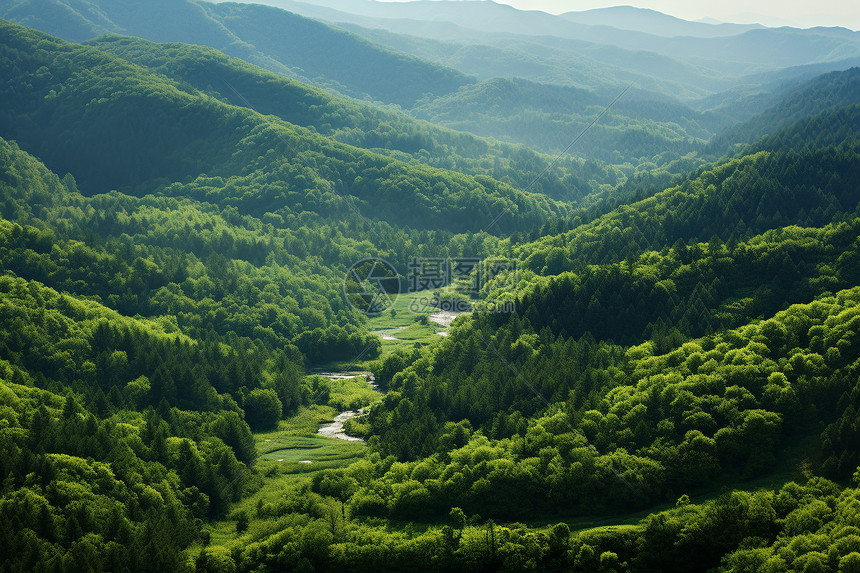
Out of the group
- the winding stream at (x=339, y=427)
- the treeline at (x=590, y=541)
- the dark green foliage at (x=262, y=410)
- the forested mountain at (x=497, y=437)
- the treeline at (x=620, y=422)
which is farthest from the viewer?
the dark green foliage at (x=262, y=410)

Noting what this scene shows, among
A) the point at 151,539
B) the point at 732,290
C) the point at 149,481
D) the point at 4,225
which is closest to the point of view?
the point at 151,539

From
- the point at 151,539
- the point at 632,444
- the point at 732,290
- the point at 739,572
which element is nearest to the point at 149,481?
the point at 151,539

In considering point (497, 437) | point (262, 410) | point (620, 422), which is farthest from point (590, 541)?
point (262, 410)

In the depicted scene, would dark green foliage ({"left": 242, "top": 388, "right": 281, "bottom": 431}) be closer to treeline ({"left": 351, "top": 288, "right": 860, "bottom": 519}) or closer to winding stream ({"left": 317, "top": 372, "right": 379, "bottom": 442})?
winding stream ({"left": 317, "top": 372, "right": 379, "bottom": 442})

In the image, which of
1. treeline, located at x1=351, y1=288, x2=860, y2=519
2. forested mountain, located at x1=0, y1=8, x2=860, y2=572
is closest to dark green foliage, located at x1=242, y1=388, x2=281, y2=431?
forested mountain, located at x1=0, y1=8, x2=860, y2=572

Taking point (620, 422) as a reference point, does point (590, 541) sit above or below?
below

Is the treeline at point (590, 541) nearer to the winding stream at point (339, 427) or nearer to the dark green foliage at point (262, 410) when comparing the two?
the winding stream at point (339, 427)

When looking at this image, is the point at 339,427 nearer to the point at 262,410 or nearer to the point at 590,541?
the point at 262,410

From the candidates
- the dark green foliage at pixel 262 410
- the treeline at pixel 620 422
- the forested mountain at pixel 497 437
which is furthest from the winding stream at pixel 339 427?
the dark green foliage at pixel 262 410

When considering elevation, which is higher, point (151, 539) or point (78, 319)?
point (78, 319)

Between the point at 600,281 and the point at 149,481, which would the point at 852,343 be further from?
the point at 149,481

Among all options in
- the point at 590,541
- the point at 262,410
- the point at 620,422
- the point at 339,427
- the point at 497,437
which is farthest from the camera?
the point at 262,410
